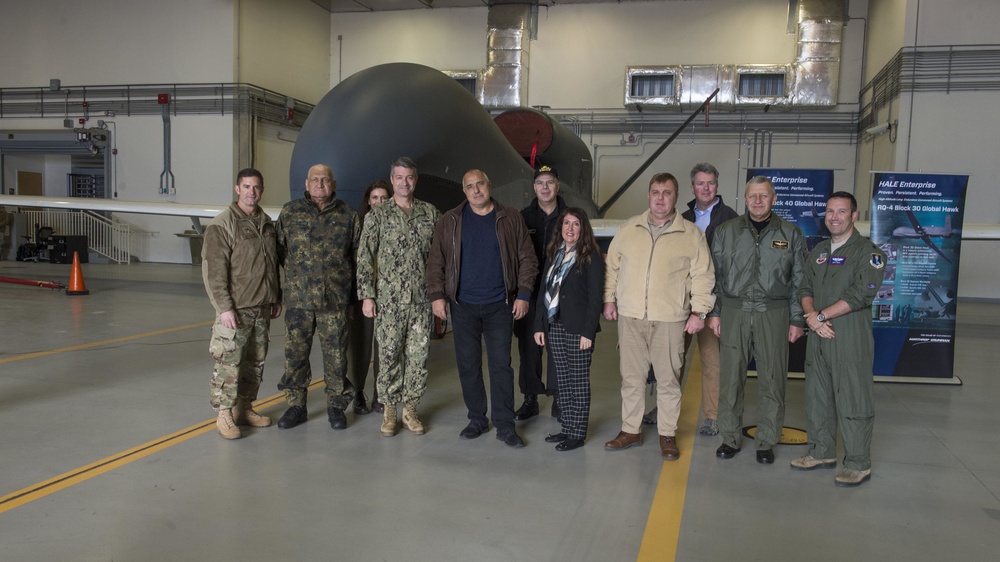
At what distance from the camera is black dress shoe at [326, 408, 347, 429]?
450cm

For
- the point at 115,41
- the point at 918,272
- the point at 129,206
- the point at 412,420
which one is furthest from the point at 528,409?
the point at 115,41

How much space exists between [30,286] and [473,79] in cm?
1225

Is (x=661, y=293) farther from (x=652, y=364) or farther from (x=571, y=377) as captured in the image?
(x=571, y=377)

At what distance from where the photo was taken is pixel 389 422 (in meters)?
4.39

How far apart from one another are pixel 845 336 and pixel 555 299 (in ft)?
5.38

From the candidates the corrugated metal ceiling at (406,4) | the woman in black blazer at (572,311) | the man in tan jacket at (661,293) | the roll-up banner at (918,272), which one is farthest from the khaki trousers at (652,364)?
the corrugated metal ceiling at (406,4)

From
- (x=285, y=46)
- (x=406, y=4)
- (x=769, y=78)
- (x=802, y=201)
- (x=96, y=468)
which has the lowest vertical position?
(x=96, y=468)

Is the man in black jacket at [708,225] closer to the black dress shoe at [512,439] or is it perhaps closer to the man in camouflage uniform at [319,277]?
the black dress shoe at [512,439]

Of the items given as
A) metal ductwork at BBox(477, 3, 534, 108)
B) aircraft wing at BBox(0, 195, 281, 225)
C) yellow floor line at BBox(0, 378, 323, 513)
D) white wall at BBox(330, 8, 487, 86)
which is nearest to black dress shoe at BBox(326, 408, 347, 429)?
yellow floor line at BBox(0, 378, 323, 513)

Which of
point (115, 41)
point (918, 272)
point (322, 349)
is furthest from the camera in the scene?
point (115, 41)

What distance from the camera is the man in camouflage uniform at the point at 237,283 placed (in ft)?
13.5

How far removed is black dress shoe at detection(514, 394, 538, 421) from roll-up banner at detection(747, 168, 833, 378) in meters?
2.86

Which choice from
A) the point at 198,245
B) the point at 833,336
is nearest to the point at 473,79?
the point at 198,245

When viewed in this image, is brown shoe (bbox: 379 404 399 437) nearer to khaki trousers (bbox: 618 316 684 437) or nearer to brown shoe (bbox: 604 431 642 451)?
brown shoe (bbox: 604 431 642 451)
